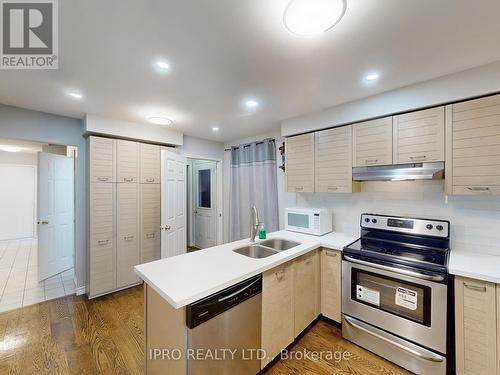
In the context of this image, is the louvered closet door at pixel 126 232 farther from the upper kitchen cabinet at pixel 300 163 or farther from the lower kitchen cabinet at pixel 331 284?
the lower kitchen cabinet at pixel 331 284

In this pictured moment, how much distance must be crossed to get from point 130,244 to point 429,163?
147 inches

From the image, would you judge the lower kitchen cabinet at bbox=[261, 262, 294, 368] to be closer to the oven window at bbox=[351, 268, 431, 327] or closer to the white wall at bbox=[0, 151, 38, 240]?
the oven window at bbox=[351, 268, 431, 327]

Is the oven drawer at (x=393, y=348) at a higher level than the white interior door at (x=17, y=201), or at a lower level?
lower

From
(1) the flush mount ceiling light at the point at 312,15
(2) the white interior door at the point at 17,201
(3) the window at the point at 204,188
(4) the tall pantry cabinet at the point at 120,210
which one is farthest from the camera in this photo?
(2) the white interior door at the point at 17,201

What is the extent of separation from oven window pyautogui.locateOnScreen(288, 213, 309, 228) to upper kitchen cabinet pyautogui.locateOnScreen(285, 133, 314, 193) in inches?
13.1

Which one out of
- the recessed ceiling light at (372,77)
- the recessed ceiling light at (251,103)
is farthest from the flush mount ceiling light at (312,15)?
the recessed ceiling light at (251,103)

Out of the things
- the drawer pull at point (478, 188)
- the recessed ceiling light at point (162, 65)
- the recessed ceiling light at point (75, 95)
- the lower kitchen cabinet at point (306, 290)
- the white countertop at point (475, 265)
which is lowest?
the lower kitchen cabinet at point (306, 290)

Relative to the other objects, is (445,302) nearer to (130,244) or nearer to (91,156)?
(130,244)

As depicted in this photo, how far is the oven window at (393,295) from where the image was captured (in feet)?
5.53

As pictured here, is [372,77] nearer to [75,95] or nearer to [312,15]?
[312,15]

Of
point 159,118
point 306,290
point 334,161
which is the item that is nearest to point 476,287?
point 306,290

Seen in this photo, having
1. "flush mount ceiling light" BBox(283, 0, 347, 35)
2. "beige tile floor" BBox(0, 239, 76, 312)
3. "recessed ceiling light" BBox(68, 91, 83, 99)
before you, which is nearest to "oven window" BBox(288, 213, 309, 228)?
"flush mount ceiling light" BBox(283, 0, 347, 35)

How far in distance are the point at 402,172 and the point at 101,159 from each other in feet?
11.6

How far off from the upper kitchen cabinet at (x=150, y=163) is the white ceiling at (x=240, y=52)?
0.90 metres
